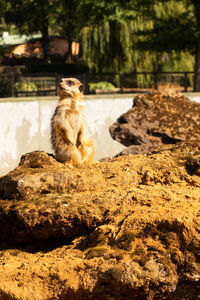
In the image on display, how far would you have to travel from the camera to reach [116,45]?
21.0 m

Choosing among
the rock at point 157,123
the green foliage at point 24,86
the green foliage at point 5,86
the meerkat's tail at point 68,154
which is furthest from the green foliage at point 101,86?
the meerkat's tail at point 68,154

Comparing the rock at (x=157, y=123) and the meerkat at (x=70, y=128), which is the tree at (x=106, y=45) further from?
the meerkat at (x=70, y=128)

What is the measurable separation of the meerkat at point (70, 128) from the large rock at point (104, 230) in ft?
4.11

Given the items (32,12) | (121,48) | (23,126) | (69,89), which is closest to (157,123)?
(69,89)

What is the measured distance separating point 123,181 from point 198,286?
880 millimetres

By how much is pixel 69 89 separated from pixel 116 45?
1701 cm

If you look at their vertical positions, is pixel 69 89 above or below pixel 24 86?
above

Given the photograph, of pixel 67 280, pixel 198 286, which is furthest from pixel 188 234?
pixel 67 280

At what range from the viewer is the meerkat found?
4.39 meters

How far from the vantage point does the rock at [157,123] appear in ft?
18.0

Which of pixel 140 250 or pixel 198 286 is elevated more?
pixel 140 250

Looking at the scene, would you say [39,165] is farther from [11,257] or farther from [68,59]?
[68,59]

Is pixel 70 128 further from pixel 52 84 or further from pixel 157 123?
pixel 52 84

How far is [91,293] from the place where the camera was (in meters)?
2.00
